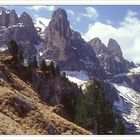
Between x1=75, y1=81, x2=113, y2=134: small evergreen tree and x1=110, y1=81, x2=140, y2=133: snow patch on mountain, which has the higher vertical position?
x1=110, y1=81, x2=140, y2=133: snow patch on mountain

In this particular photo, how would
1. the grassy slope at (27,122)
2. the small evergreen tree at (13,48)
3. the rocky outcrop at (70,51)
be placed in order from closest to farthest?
Result: 1. the grassy slope at (27,122)
2. the small evergreen tree at (13,48)
3. the rocky outcrop at (70,51)

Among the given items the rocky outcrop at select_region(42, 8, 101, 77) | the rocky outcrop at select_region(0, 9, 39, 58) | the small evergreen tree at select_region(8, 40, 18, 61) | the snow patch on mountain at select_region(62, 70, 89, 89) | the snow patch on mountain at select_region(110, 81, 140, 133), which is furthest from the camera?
the rocky outcrop at select_region(42, 8, 101, 77)

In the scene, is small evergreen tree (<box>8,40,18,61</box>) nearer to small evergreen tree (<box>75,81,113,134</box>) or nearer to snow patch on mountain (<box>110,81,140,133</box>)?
small evergreen tree (<box>75,81,113,134</box>)

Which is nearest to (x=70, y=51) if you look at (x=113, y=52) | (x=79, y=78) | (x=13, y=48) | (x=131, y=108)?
(x=79, y=78)

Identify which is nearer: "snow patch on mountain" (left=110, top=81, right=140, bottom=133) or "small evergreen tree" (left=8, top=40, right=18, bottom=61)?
"snow patch on mountain" (left=110, top=81, right=140, bottom=133)

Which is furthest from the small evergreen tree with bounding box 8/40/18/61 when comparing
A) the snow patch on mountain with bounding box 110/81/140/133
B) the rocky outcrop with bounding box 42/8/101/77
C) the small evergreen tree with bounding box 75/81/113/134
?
the rocky outcrop with bounding box 42/8/101/77

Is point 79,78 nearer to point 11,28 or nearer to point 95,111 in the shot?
point 11,28

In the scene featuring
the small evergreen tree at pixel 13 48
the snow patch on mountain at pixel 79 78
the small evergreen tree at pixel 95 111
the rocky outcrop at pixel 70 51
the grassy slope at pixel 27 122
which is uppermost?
the rocky outcrop at pixel 70 51

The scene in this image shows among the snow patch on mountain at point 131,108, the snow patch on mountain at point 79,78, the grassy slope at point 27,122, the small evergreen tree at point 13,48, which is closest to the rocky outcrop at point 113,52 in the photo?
the snow patch on mountain at point 131,108

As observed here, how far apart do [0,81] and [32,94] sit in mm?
2150

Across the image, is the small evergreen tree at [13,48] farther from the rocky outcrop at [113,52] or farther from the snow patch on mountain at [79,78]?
the snow patch on mountain at [79,78]

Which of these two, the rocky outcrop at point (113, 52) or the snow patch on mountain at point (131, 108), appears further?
the rocky outcrop at point (113, 52)

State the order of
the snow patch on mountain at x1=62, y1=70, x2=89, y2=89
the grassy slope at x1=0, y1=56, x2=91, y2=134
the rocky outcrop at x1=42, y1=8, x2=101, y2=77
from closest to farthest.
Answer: the grassy slope at x1=0, y1=56, x2=91, y2=134
the snow patch on mountain at x1=62, y1=70, x2=89, y2=89
the rocky outcrop at x1=42, y1=8, x2=101, y2=77
